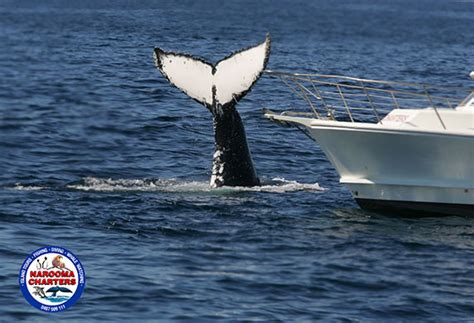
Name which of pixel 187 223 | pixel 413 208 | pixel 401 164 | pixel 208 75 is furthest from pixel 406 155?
pixel 187 223

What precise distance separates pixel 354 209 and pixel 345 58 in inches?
1621

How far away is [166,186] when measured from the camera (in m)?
28.4

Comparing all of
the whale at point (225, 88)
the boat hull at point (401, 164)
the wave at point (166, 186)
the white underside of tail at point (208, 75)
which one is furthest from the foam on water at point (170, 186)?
the boat hull at point (401, 164)

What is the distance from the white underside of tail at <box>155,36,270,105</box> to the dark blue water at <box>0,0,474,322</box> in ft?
6.68

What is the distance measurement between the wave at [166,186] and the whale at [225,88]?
1.11ft

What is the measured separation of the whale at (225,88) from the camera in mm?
26516

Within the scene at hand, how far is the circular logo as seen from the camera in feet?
62.1

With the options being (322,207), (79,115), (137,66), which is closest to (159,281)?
(322,207)

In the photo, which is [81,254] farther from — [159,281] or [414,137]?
[414,137]

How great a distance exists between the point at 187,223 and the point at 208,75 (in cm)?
395

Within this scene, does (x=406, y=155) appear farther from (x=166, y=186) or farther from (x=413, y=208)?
(x=166, y=186)

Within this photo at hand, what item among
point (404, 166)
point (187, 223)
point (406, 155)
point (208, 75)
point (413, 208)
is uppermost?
point (208, 75)

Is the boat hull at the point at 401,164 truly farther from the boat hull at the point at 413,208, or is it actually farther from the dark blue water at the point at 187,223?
the dark blue water at the point at 187,223

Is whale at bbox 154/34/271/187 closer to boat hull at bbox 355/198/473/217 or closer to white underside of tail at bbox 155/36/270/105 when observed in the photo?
white underside of tail at bbox 155/36/270/105
